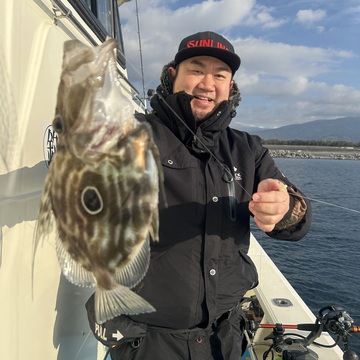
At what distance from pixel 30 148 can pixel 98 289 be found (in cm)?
98

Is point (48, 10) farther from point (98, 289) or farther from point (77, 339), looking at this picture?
point (77, 339)

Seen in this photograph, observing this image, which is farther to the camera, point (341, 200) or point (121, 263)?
point (341, 200)

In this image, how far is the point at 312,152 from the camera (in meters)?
140

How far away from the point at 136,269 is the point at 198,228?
125 centimetres

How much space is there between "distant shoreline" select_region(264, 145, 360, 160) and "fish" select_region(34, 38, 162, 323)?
116706mm

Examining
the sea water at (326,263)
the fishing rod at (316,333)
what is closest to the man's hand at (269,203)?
the fishing rod at (316,333)

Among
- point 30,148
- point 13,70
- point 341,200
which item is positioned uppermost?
point 13,70

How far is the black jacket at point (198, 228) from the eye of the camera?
2576 millimetres

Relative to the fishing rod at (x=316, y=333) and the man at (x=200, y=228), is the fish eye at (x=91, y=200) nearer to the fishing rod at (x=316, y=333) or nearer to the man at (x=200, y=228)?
the man at (x=200, y=228)

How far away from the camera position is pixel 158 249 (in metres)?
2.59

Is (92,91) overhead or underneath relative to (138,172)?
overhead

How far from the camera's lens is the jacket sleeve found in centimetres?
262

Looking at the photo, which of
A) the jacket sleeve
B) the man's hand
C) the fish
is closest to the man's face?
the jacket sleeve

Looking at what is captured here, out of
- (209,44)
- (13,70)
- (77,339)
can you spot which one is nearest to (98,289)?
(13,70)
